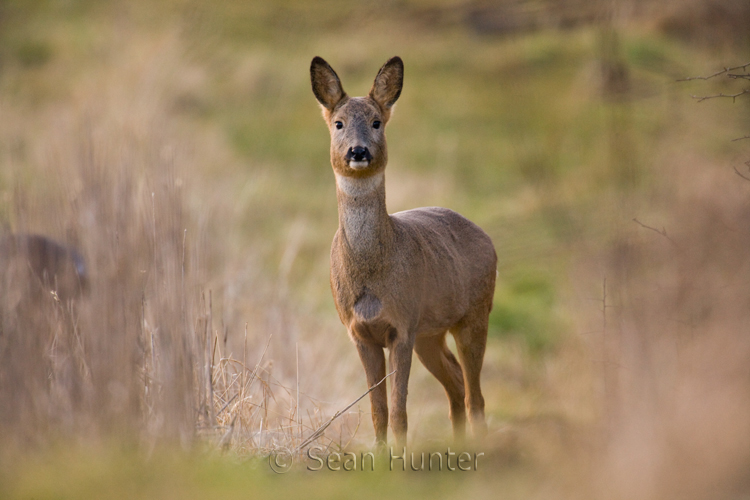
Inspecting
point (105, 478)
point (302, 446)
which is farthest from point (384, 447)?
point (105, 478)

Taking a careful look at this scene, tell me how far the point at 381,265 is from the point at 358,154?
824 millimetres

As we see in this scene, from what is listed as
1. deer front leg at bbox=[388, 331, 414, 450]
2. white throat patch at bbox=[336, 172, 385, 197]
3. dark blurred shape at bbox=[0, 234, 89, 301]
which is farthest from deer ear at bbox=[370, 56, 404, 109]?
dark blurred shape at bbox=[0, 234, 89, 301]

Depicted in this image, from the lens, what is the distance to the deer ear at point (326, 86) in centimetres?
664

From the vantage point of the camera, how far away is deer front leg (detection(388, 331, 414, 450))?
239 inches

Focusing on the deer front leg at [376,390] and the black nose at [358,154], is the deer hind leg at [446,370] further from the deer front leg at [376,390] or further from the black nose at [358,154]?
the black nose at [358,154]

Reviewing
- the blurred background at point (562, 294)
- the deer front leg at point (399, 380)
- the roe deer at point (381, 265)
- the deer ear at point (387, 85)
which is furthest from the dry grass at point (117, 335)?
the deer ear at point (387, 85)

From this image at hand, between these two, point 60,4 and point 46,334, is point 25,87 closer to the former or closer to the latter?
point 60,4

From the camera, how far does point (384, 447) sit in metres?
5.87

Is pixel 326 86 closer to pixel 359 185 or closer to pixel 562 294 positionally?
pixel 359 185

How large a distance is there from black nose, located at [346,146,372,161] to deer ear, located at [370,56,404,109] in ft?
2.62

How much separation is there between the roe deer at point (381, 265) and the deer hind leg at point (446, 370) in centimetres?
32

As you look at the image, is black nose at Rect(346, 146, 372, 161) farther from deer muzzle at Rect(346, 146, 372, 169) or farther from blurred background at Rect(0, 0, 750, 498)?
blurred background at Rect(0, 0, 750, 498)

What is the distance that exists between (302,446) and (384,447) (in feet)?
1.86

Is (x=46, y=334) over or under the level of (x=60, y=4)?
under
